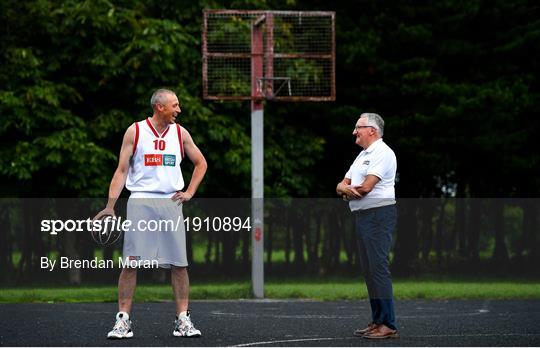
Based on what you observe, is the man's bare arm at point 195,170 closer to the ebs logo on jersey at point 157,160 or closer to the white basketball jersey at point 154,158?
the white basketball jersey at point 154,158

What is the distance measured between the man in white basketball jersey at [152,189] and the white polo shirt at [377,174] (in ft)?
4.89

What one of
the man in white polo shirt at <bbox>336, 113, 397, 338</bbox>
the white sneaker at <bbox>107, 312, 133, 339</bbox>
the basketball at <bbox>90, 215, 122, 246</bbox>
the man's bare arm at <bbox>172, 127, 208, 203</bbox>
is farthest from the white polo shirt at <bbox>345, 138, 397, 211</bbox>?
the white sneaker at <bbox>107, 312, 133, 339</bbox>

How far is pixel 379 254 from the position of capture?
10750 millimetres

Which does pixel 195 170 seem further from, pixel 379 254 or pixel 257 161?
pixel 257 161

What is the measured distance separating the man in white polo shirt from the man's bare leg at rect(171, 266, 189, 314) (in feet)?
5.08

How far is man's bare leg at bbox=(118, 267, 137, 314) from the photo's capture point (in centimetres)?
1043

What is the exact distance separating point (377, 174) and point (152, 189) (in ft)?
6.38

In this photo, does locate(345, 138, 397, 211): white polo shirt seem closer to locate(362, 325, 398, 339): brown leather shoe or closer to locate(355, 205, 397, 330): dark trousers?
locate(355, 205, 397, 330): dark trousers

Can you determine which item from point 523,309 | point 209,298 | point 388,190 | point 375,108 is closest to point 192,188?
point 388,190

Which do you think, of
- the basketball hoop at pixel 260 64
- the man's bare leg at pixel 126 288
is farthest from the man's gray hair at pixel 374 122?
the basketball hoop at pixel 260 64

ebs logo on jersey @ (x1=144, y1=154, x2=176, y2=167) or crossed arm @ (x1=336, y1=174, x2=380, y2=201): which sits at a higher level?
ebs logo on jersey @ (x1=144, y1=154, x2=176, y2=167)

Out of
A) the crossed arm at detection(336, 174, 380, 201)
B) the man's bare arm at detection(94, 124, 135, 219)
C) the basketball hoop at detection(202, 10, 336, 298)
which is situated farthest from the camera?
the basketball hoop at detection(202, 10, 336, 298)

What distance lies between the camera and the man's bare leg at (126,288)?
10.4 metres

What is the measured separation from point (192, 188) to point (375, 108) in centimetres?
1882
